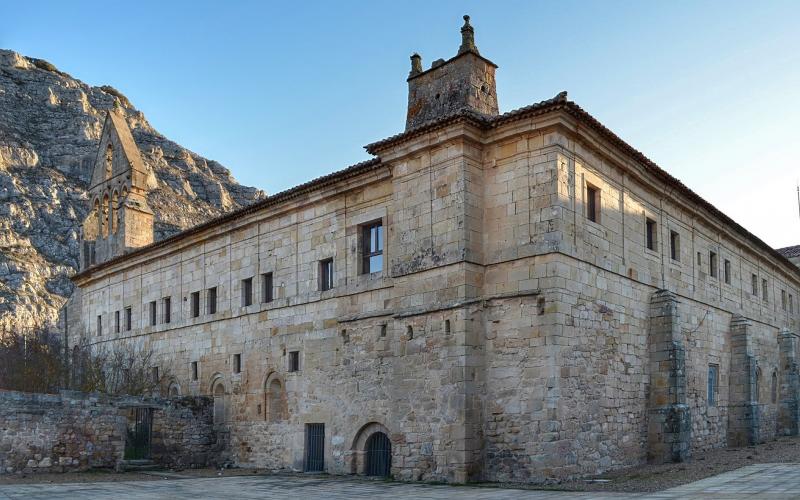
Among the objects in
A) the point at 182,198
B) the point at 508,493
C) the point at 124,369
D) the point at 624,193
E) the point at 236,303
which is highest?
the point at 182,198

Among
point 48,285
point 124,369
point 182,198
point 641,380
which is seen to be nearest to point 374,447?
point 641,380

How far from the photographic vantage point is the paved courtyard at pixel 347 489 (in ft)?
47.9

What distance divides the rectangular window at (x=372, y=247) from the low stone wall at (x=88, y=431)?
28.6ft

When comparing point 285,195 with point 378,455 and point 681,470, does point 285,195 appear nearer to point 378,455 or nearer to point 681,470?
point 378,455

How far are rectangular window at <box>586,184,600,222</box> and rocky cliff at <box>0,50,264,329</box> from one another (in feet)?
143

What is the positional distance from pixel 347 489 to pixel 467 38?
41.4 ft

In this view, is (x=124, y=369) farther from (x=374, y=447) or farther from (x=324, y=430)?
(x=374, y=447)

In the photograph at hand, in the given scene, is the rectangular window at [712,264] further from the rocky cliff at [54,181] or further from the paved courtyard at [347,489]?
the rocky cliff at [54,181]

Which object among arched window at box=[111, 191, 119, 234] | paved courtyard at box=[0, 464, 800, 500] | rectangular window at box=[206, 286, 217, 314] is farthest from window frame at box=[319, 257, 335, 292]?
arched window at box=[111, 191, 119, 234]

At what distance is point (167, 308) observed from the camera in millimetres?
30359

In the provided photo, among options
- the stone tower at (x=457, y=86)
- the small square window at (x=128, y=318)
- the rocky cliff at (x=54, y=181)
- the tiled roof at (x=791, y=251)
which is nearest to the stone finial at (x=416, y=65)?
the stone tower at (x=457, y=86)

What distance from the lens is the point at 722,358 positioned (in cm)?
2627

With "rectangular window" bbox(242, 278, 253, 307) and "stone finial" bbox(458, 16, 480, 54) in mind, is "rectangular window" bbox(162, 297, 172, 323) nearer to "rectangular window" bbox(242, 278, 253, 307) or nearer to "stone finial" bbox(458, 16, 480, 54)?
"rectangular window" bbox(242, 278, 253, 307)

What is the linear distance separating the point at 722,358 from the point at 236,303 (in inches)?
676
